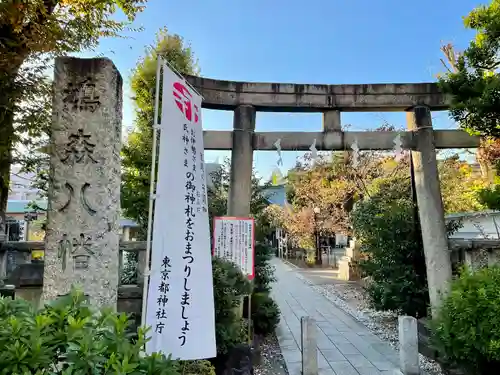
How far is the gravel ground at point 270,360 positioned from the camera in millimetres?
5933

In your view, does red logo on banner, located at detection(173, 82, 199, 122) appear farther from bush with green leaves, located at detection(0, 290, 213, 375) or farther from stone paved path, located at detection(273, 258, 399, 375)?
stone paved path, located at detection(273, 258, 399, 375)

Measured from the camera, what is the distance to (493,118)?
4.95 m

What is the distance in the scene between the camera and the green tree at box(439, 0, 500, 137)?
4773mm

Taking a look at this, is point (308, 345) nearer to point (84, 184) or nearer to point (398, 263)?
point (398, 263)

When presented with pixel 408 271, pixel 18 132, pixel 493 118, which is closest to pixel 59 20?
pixel 18 132

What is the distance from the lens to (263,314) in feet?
25.1

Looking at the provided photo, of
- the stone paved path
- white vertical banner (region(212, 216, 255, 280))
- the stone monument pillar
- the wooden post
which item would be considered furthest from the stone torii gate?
the stone monument pillar

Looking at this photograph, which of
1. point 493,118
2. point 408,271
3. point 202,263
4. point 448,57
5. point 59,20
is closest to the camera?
point 202,263

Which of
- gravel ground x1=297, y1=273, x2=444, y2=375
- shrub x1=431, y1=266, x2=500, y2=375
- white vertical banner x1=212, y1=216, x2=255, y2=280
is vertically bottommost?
gravel ground x1=297, y1=273, x2=444, y2=375

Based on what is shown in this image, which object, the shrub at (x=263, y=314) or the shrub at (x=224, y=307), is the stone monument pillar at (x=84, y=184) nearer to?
the shrub at (x=224, y=307)

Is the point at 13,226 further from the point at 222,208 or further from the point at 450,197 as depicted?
the point at 450,197

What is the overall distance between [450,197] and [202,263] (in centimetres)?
1478

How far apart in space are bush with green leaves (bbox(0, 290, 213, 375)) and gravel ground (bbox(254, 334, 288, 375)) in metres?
4.39

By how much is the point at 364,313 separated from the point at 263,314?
3.59 m
